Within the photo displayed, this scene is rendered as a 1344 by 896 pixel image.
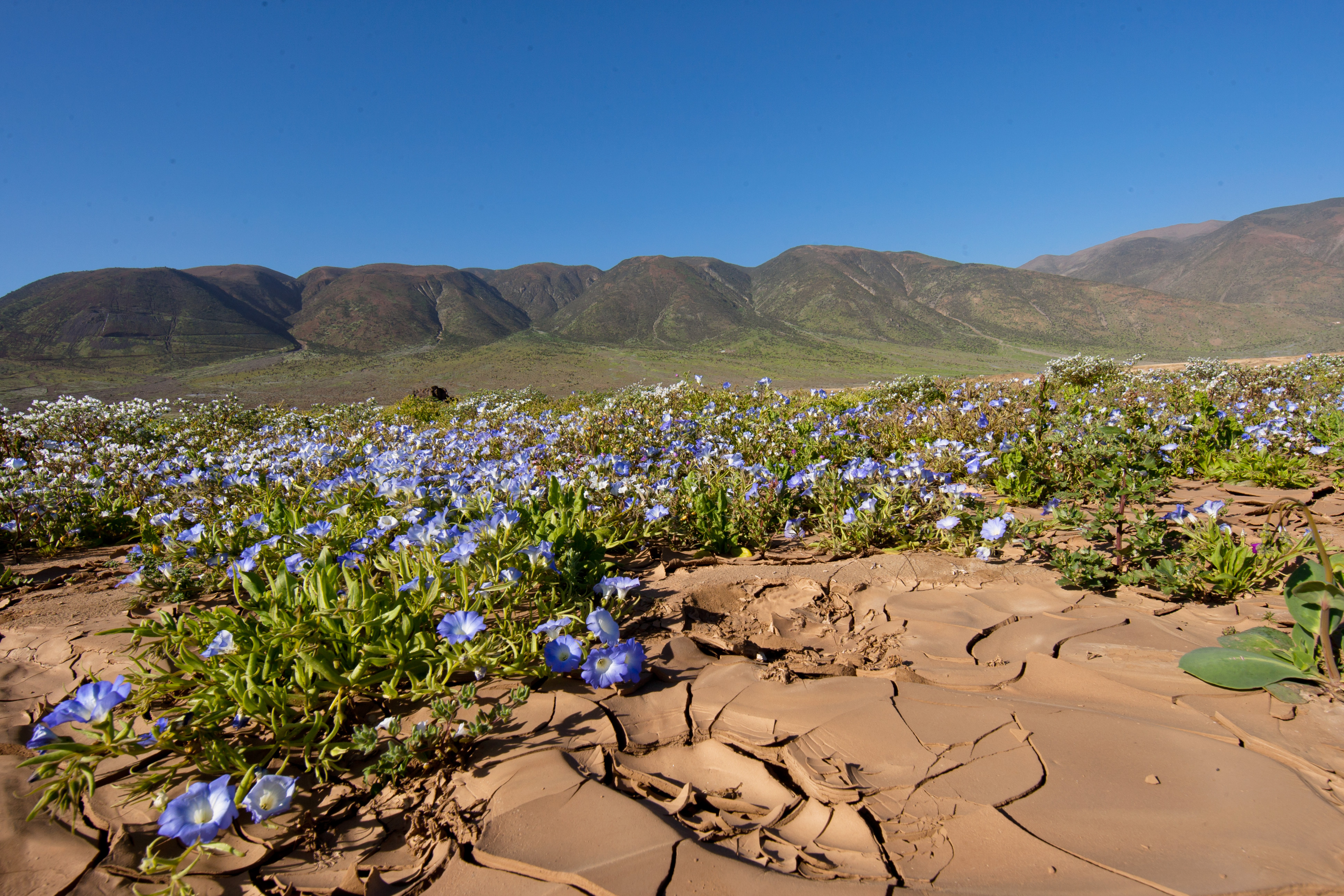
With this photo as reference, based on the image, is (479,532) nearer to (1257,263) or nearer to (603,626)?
(603,626)

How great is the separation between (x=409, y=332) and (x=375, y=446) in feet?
207

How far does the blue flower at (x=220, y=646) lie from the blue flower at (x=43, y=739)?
15.3 inches

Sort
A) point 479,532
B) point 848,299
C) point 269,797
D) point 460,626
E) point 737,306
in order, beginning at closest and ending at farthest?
point 269,797, point 460,626, point 479,532, point 848,299, point 737,306

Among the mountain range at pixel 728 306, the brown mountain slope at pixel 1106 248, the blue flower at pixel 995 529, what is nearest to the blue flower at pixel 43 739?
the blue flower at pixel 995 529

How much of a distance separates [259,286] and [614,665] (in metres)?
104

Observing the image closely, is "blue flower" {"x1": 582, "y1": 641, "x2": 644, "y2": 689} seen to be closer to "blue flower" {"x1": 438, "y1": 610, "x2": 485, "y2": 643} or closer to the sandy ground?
→ the sandy ground

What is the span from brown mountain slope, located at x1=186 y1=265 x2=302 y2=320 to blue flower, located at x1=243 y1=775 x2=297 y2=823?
84.7 meters

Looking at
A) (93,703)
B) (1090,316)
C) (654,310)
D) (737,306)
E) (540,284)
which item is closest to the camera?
(93,703)

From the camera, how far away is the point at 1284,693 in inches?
69.7

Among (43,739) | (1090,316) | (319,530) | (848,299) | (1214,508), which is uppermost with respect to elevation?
(848,299)

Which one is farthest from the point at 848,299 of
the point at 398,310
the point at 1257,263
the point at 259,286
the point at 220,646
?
the point at 259,286

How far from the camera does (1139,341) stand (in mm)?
55219

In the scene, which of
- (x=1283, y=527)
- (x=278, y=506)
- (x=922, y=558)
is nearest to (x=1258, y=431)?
(x=1283, y=527)

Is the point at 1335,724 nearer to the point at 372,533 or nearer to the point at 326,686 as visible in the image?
the point at 326,686
